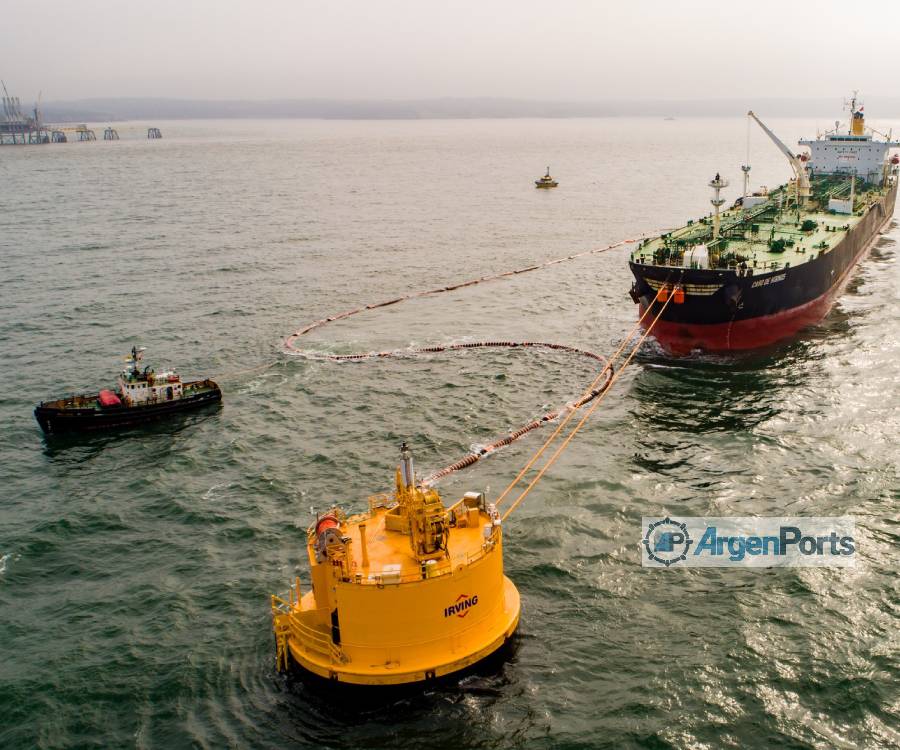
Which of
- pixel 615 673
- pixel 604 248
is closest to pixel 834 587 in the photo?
pixel 615 673

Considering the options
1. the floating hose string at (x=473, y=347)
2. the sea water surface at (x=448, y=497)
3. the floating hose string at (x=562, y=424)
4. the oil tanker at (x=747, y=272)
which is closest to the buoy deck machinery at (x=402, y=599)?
the sea water surface at (x=448, y=497)

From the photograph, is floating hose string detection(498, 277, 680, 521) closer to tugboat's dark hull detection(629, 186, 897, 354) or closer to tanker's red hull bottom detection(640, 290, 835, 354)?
tanker's red hull bottom detection(640, 290, 835, 354)

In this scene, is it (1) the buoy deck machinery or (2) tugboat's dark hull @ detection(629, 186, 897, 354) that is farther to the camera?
(2) tugboat's dark hull @ detection(629, 186, 897, 354)

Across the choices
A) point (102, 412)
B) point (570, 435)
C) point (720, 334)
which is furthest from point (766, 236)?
point (102, 412)

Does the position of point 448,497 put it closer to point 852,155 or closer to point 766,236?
point 766,236

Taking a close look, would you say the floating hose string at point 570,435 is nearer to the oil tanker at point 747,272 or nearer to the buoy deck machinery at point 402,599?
the oil tanker at point 747,272

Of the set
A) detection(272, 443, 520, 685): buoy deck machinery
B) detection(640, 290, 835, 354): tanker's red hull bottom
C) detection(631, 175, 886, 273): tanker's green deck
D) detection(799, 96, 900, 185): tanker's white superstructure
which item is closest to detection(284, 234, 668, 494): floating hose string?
detection(640, 290, 835, 354): tanker's red hull bottom
